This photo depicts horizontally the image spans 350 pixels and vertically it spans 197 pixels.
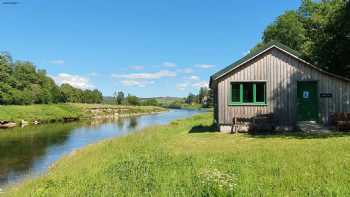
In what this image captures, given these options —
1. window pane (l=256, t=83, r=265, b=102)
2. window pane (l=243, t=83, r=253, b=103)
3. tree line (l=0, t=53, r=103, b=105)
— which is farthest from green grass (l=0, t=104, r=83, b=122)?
window pane (l=256, t=83, r=265, b=102)

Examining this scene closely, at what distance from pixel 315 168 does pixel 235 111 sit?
10607mm

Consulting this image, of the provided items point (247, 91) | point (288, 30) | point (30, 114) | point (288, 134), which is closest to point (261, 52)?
point (247, 91)

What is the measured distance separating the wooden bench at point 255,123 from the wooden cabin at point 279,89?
0.26 metres

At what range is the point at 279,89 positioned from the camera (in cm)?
1897

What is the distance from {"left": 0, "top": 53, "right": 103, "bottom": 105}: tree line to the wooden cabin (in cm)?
6169

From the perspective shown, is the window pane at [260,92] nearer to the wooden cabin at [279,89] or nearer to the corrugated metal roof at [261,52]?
the wooden cabin at [279,89]

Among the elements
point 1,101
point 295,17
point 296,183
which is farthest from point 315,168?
point 1,101

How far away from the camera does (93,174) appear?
10.7m

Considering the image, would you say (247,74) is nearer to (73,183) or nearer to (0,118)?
(73,183)

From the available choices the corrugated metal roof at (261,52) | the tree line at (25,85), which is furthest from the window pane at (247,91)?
the tree line at (25,85)

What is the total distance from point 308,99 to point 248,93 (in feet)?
11.3

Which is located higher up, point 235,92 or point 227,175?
point 235,92

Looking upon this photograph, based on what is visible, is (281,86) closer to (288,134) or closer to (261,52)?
(261,52)

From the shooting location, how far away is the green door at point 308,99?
18.9m
